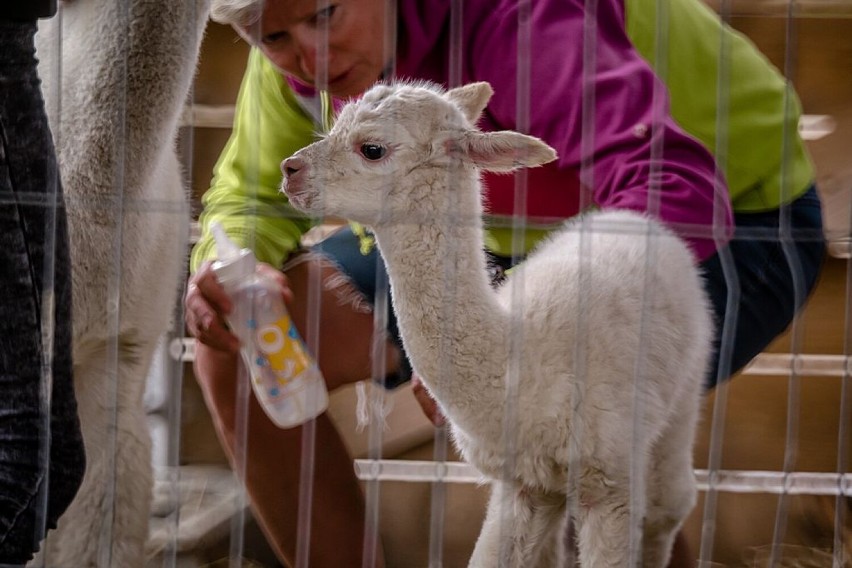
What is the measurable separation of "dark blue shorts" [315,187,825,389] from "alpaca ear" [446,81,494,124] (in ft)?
0.67

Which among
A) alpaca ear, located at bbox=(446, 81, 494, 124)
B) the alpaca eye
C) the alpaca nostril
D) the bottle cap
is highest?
alpaca ear, located at bbox=(446, 81, 494, 124)

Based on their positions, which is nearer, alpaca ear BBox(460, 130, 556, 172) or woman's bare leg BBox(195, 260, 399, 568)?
alpaca ear BBox(460, 130, 556, 172)

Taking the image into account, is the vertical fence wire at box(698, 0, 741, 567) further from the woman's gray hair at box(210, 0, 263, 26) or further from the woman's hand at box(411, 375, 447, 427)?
the woman's gray hair at box(210, 0, 263, 26)

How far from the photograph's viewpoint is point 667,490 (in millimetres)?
1422

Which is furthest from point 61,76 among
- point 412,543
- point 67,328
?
point 412,543

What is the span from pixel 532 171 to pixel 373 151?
8.8 inches

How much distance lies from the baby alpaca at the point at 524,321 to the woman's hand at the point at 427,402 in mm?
60

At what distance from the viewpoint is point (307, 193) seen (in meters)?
1.35

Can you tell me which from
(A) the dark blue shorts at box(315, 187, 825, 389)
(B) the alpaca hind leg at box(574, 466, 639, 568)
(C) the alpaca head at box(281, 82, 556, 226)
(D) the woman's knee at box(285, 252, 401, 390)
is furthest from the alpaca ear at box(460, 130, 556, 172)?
(B) the alpaca hind leg at box(574, 466, 639, 568)

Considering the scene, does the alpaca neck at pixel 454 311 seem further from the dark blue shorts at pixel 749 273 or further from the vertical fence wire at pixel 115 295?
the vertical fence wire at pixel 115 295

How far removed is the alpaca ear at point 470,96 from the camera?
1394 millimetres

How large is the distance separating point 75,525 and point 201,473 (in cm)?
18

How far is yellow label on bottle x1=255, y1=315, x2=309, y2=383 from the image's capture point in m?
1.39

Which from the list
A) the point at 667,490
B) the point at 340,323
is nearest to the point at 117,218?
the point at 340,323
